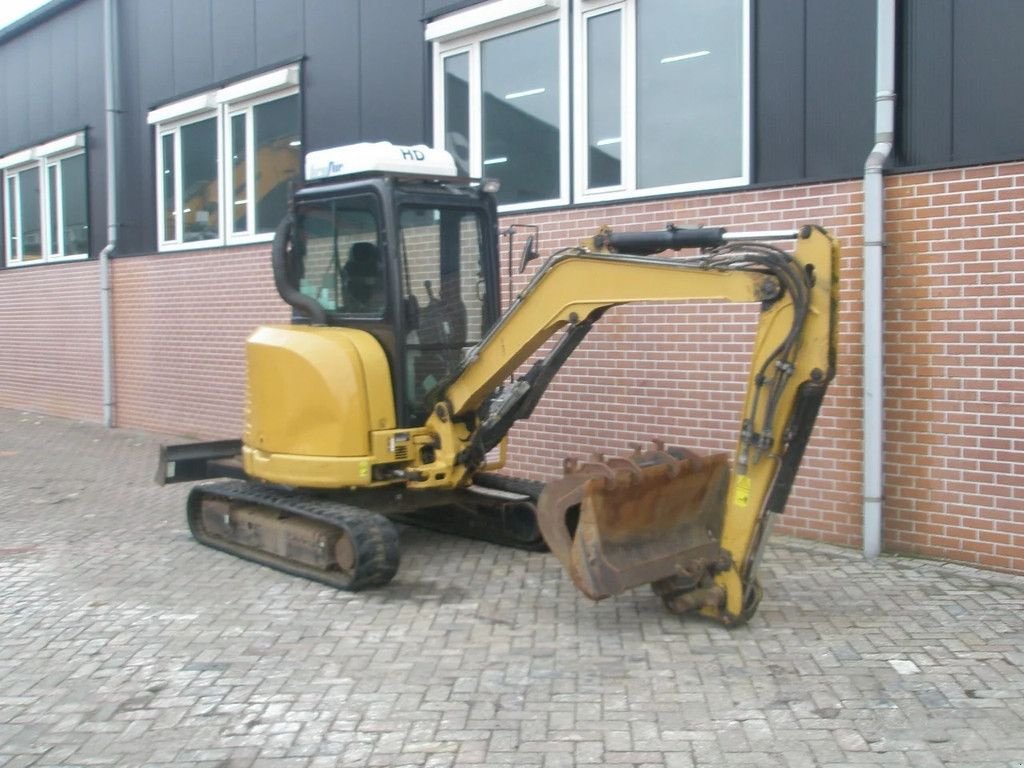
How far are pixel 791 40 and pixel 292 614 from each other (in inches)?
197

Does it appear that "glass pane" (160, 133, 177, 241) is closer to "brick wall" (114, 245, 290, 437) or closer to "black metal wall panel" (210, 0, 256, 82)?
"brick wall" (114, 245, 290, 437)

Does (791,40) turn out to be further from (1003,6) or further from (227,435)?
(227,435)

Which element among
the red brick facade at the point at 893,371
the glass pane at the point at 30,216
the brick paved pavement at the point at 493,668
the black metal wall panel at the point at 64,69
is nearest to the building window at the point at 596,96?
the red brick facade at the point at 893,371

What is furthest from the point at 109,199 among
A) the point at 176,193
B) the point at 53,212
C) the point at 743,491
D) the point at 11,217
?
the point at 743,491

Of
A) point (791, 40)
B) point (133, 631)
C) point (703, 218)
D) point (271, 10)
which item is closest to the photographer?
point (133, 631)

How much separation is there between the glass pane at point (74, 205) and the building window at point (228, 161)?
2.28 meters

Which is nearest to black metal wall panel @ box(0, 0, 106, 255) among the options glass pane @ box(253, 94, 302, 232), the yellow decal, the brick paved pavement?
glass pane @ box(253, 94, 302, 232)

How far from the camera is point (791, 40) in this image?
750 cm

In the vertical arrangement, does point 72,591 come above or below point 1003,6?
below

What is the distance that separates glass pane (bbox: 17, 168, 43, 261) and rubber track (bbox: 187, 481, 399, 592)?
11.5m

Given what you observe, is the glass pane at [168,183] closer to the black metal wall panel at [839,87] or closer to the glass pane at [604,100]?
the glass pane at [604,100]

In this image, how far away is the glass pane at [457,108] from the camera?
1010 centimetres

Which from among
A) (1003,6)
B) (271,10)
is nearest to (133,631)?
(1003,6)

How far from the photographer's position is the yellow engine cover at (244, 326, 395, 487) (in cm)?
671
